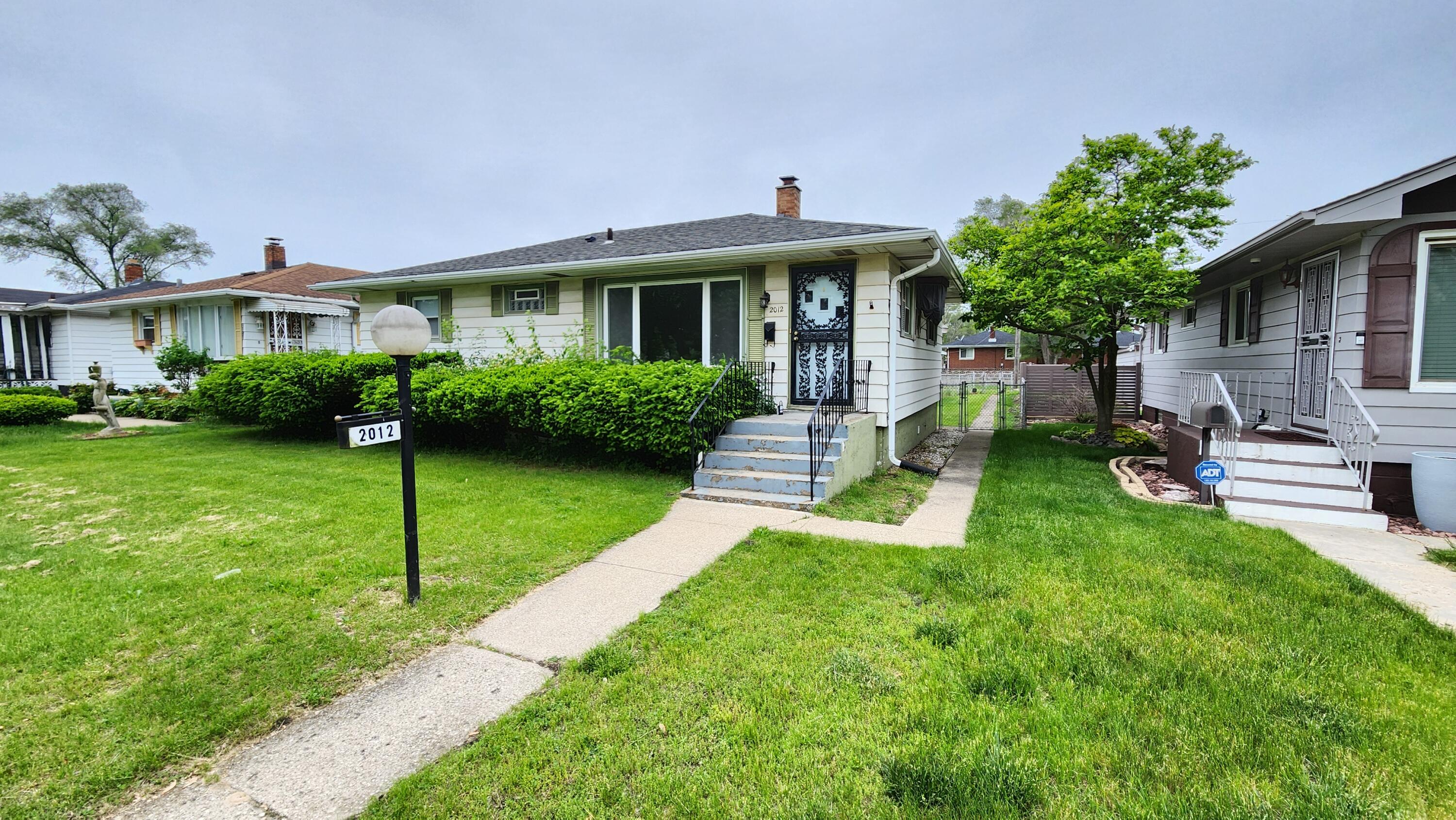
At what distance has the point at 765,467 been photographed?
22.4ft

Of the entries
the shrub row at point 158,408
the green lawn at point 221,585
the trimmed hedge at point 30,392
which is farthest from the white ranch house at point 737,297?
the trimmed hedge at point 30,392

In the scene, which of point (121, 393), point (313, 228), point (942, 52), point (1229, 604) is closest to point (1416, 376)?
point (1229, 604)

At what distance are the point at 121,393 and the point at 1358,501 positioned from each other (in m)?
28.7

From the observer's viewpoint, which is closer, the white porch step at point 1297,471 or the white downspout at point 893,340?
the white porch step at point 1297,471

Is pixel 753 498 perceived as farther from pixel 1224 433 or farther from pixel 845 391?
pixel 1224 433

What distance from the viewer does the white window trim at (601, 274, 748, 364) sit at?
29.6 feet

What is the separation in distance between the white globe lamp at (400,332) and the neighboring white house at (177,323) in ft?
47.9

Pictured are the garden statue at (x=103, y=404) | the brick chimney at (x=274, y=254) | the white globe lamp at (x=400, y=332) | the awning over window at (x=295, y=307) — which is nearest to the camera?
the white globe lamp at (x=400, y=332)

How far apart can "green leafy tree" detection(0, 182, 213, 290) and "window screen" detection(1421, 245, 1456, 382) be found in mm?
46533

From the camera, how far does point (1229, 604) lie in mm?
3604

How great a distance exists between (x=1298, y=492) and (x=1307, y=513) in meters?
0.30

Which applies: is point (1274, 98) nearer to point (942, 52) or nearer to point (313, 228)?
point (942, 52)

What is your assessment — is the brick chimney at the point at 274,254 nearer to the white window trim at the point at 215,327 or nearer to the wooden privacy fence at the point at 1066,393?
the white window trim at the point at 215,327

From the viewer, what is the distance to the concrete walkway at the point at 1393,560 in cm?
377
